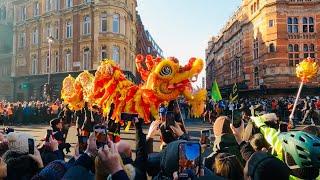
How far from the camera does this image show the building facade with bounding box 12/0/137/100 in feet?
124

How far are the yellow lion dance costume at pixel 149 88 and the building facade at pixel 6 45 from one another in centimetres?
4148

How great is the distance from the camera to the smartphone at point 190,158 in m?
2.55

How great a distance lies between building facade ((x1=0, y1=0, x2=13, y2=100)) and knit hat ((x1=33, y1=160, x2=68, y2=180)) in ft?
161

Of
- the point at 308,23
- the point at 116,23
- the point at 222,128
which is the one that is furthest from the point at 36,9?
the point at 222,128

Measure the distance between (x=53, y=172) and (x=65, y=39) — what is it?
126 feet

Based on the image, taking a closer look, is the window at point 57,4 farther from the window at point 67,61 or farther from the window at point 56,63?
the window at point 67,61

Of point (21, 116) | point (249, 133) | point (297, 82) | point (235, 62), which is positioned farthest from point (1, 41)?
point (249, 133)

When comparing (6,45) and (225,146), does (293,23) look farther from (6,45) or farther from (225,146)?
(225,146)

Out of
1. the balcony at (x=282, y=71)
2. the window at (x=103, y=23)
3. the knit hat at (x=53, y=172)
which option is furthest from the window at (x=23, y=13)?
the knit hat at (x=53, y=172)

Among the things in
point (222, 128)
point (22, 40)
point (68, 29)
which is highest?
point (68, 29)

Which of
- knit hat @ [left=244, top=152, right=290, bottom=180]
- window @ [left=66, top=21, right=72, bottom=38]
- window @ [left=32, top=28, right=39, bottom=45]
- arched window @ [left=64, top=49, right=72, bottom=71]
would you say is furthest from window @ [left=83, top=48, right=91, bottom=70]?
knit hat @ [left=244, top=152, right=290, bottom=180]

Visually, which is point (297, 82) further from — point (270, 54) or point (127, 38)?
point (127, 38)

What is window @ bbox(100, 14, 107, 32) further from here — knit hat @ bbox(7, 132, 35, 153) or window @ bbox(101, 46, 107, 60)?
knit hat @ bbox(7, 132, 35, 153)

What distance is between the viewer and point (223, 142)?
168 inches
